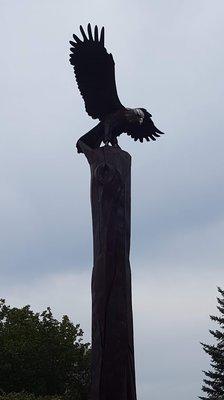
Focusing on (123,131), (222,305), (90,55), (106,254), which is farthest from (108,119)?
(222,305)

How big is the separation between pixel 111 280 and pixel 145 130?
3252 millimetres

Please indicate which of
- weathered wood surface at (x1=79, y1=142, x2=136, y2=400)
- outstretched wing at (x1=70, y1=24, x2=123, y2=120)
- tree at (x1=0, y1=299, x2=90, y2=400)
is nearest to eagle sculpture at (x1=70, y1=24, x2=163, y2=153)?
outstretched wing at (x1=70, y1=24, x2=123, y2=120)

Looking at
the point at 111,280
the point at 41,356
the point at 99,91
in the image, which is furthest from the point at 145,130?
the point at 41,356

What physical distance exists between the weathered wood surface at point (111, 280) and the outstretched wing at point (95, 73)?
97 cm

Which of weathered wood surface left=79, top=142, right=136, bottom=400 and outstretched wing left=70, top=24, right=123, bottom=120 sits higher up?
outstretched wing left=70, top=24, right=123, bottom=120

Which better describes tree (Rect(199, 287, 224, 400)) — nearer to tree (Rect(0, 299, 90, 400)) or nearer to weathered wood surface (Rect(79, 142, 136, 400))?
tree (Rect(0, 299, 90, 400))

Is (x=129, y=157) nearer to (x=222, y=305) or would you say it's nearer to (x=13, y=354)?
(x=13, y=354)

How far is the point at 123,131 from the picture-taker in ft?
31.3

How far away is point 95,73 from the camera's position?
9.45 meters

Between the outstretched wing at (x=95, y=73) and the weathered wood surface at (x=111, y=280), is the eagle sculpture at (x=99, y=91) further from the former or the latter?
the weathered wood surface at (x=111, y=280)

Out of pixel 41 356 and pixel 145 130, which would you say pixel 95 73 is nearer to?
pixel 145 130

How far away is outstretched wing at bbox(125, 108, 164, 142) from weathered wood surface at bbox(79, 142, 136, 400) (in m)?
1.36

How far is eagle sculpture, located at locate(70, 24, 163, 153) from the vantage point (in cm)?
923

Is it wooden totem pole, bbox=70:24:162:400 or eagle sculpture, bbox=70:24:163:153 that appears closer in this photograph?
wooden totem pole, bbox=70:24:162:400
